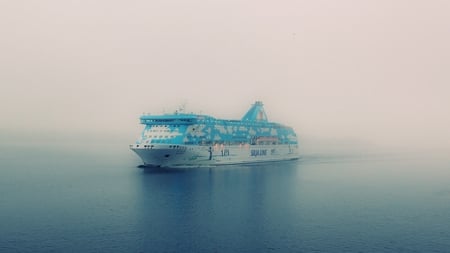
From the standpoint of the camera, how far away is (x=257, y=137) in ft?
352

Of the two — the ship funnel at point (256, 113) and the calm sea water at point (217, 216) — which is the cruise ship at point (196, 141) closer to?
the calm sea water at point (217, 216)

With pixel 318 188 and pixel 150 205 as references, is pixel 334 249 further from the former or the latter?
pixel 318 188

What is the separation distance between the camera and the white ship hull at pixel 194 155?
7912 centimetres

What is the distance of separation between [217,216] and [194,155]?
39686mm

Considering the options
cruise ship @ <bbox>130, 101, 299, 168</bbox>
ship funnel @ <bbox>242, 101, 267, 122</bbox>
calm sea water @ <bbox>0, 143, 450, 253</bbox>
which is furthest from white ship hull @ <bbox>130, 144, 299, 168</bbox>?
ship funnel @ <bbox>242, 101, 267, 122</bbox>

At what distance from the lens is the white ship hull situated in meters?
79.1

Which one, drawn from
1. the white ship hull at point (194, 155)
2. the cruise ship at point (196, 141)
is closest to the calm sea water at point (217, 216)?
the white ship hull at point (194, 155)

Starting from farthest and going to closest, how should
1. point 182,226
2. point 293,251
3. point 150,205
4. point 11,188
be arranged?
point 11,188 < point 150,205 < point 182,226 < point 293,251

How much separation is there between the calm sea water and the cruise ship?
7339mm

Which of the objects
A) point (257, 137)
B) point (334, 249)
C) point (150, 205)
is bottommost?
point (334, 249)

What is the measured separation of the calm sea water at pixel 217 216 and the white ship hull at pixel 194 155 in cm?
660

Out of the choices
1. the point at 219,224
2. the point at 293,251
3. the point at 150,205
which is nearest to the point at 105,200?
the point at 150,205

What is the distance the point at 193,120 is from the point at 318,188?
32908 millimetres

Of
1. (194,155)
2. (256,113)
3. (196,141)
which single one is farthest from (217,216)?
(256,113)
